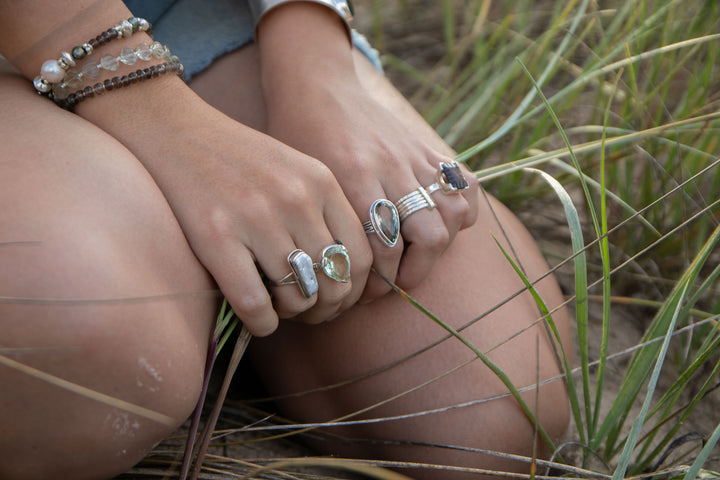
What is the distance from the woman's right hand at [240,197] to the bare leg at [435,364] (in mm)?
136

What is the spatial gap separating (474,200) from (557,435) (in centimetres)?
35

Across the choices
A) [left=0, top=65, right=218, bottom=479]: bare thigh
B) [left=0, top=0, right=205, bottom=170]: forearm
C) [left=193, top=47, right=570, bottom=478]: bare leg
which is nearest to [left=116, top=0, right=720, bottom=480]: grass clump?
[left=193, top=47, right=570, bottom=478]: bare leg

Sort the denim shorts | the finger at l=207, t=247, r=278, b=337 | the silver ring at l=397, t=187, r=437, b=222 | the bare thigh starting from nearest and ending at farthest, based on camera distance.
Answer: the bare thigh, the finger at l=207, t=247, r=278, b=337, the silver ring at l=397, t=187, r=437, b=222, the denim shorts

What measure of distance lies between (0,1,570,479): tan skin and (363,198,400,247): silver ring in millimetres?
14

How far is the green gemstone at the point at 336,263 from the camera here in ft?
2.13

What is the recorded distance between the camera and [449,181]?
29.2 inches

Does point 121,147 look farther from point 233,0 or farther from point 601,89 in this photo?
point 601,89

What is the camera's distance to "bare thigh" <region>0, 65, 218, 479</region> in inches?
20.4

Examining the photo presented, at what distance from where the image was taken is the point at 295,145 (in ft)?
2.53

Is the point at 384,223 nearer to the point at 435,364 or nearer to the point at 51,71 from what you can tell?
the point at 435,364

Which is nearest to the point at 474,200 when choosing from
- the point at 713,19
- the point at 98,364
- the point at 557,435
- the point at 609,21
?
the point at 557,435

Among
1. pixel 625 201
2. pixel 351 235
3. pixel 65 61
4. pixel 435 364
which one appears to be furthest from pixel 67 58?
pixel 625 201

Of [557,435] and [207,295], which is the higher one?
[207,295]

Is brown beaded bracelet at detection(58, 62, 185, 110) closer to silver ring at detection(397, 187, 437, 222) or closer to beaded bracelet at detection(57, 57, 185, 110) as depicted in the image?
beaded bracelet at detection(57, 57, 185, 110)
